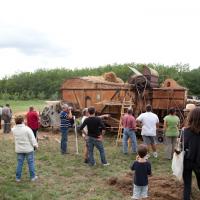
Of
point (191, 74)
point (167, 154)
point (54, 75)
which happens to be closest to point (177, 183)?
point (167, 154)

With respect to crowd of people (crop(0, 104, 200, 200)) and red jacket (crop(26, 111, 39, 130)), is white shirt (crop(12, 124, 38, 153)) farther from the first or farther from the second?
red jacket (crop(26, 111, 39, 130))

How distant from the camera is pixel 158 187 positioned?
7.57m

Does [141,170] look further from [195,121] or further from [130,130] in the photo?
[130,130]

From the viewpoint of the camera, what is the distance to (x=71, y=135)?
17656 mm

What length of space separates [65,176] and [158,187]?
271 cm

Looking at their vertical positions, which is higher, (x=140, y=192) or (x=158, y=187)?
(x=140, y=192)

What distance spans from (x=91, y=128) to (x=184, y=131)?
4526 millimetres

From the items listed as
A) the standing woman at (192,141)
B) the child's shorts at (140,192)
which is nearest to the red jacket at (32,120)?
the child's shorts at (140,192)

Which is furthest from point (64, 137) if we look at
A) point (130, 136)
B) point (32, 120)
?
point (130, 136)

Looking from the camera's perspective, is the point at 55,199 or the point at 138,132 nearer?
the point at 55,199

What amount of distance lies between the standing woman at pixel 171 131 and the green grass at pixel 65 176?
389 mm

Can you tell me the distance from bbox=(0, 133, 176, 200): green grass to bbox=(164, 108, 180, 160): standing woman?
389 millimetres

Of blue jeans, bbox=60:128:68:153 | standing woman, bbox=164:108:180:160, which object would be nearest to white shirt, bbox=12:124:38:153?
blue jeans, bbox=60:128:68:153

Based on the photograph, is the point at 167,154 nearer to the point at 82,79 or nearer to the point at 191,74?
the point at 82,79
